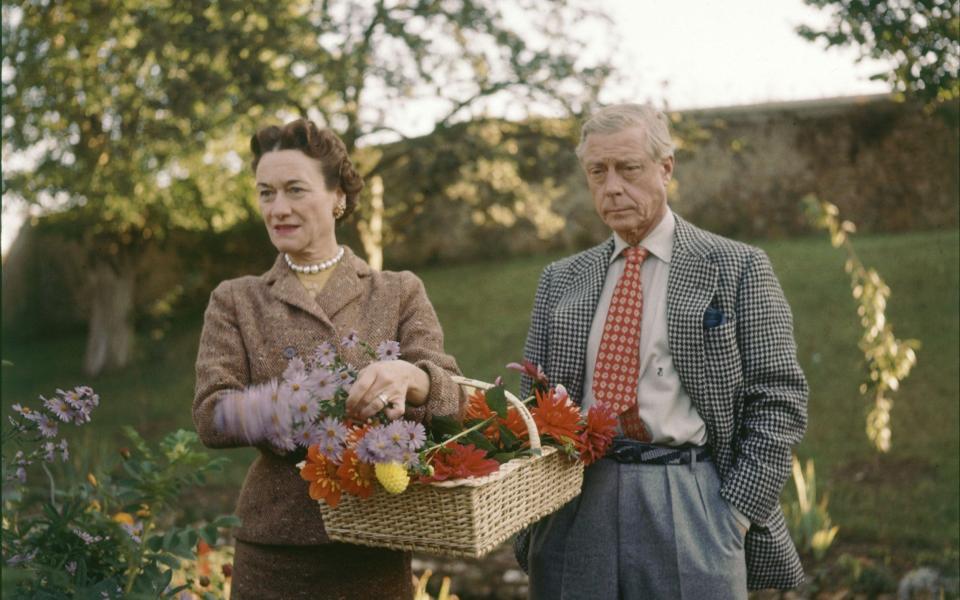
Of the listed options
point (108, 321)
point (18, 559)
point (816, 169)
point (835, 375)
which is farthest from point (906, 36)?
point (108, 321)

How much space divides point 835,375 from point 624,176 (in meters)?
6.06

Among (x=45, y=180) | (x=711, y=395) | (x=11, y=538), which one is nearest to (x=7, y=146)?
(x=45, y=180)

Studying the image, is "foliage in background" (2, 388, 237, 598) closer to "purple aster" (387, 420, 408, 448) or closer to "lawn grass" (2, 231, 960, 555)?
"purple aster" (387, 420, 408, 448)

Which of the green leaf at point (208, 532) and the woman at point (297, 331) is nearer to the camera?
the green leaf at point (208, 532)

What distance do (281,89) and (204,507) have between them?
3.28 metres

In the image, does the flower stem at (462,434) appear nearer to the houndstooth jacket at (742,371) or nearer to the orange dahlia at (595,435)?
the orange dahlia at (595,435)

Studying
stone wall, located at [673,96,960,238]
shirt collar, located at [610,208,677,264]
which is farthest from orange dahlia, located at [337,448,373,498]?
stone wall, located at [673,96,960,238]

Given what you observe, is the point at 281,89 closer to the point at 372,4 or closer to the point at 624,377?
the point at 372,4

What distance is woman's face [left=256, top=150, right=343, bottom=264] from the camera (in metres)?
2.20

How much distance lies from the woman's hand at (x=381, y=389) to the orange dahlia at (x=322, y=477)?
10 centimetres

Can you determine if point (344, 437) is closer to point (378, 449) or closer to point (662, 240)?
point (378, 449)

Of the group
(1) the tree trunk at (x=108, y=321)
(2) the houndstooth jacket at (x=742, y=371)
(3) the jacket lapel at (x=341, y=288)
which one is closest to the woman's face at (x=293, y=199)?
(3) the jacket lapel at (x=341, y=288)

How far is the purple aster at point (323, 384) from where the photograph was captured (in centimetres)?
166

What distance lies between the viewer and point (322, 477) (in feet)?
5.72
